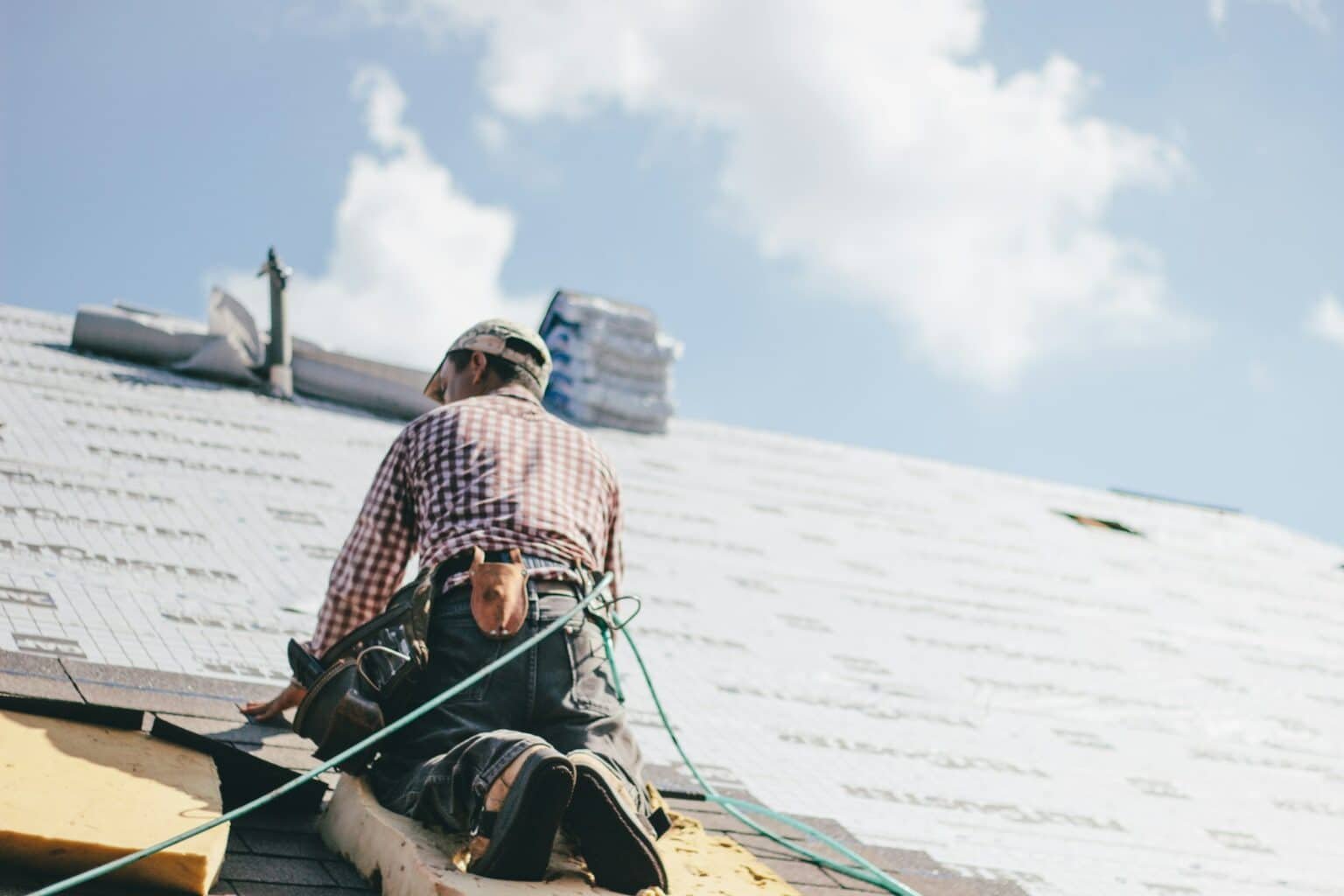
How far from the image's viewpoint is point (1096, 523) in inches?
374

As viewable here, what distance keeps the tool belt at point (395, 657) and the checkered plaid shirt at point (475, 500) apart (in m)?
0.06

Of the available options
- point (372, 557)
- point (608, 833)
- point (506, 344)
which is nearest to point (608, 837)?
point (608, 833)

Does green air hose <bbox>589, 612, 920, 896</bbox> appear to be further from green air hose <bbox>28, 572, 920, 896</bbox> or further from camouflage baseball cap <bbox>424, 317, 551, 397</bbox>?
camouflage baseball cap <bbox>424, 317, 551, 397</bbox>

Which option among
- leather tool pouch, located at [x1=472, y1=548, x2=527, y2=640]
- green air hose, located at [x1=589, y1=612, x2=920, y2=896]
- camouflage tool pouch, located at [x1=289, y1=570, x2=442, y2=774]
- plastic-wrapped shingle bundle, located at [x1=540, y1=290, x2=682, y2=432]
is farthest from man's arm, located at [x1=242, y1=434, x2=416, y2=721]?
plastic-wrapped shingle bundle, located at [x1=540, y1=290, x2=682, y2=432]

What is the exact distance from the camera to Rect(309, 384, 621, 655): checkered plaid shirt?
2449 mm

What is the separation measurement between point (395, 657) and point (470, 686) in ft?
0.50

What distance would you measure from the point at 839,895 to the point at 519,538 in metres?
0.89

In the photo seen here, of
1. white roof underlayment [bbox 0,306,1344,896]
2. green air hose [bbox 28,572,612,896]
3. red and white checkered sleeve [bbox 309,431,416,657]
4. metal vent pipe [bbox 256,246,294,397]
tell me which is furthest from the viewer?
metal vent pipe [bbox 256,246,294,397]

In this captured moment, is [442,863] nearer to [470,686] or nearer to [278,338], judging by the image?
[470,686]

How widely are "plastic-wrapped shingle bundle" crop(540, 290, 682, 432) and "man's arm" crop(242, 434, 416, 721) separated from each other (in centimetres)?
562

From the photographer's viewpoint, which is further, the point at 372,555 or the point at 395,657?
the point at 372,555

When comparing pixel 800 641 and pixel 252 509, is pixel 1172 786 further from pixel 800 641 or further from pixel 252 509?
pixel 252 509

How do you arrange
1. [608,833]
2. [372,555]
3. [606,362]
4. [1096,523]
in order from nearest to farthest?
[608,833]
[372,555]
[606,362]
[1096,523]

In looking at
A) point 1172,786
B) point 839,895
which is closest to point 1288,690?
point 1172,786
